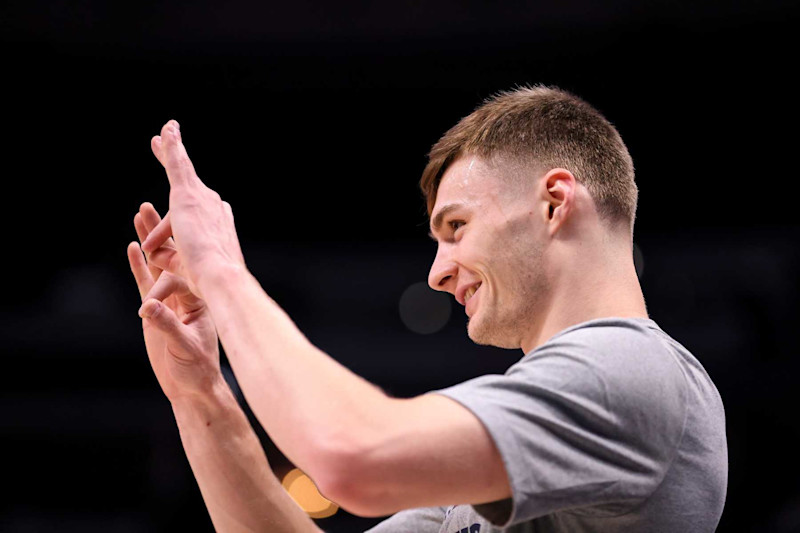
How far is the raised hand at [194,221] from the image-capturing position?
1.08 metres

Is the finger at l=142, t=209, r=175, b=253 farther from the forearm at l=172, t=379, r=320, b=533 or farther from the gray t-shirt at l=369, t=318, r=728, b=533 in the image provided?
the gray t-shirt at l=369, t=318, r=728, b=533

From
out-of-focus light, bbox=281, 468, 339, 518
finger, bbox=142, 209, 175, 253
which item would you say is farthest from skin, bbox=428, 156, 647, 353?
out-of-focus light, bbox=281, 468, 339, 518

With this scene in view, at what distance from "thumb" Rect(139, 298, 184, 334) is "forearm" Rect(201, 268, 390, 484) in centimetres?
41

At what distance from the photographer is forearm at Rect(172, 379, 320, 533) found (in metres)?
1.45

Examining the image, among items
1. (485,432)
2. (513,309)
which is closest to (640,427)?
(485,432)

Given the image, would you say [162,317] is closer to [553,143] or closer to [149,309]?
[149,309]

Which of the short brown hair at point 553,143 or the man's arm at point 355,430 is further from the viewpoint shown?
the short brown hair at point 553,143

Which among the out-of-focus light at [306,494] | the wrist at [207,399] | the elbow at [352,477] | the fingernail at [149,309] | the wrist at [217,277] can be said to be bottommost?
the out-of-focus light at [306,494]

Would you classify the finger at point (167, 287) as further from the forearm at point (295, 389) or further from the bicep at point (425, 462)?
the bicep at point (425, 462)

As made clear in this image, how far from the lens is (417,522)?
146 centimetres

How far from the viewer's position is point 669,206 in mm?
4758

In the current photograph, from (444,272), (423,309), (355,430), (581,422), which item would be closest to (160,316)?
(444,272)

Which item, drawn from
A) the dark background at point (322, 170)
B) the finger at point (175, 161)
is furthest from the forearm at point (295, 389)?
the dark background at point (322, 170)

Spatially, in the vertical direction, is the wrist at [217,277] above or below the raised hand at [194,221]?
below
